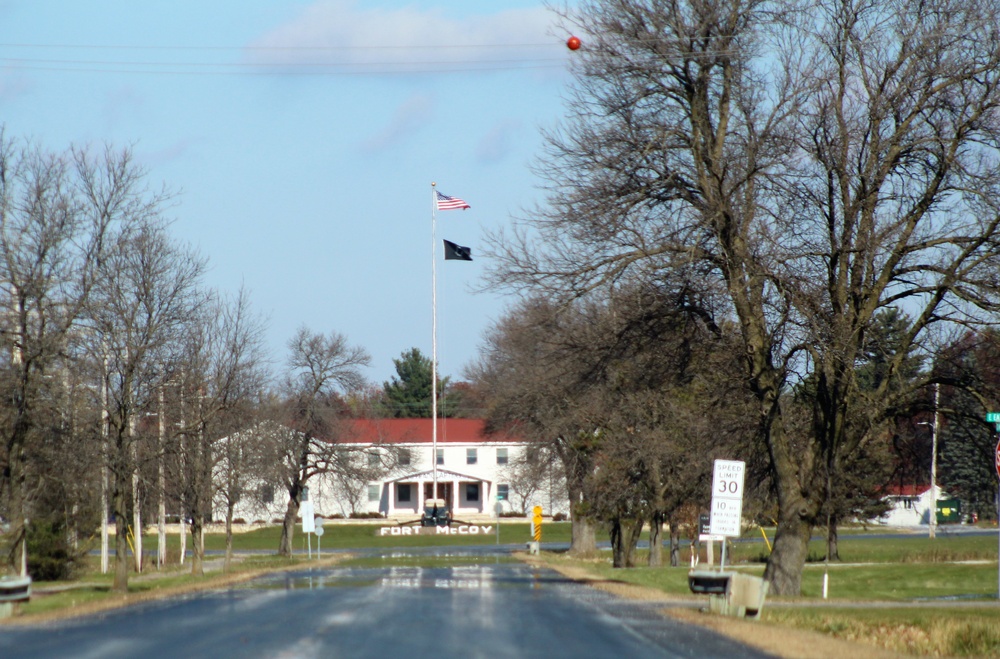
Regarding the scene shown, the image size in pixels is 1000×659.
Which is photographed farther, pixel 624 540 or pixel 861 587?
pixel 624 540

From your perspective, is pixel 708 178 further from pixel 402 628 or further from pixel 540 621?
pixel 402 628

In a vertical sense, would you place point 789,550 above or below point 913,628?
above

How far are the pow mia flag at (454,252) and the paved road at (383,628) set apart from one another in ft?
115

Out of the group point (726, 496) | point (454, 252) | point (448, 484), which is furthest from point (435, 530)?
point (726, 496)

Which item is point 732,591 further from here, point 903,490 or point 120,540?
point 903,490

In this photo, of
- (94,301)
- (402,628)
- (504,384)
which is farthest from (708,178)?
(504,384)

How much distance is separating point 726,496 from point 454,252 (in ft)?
136

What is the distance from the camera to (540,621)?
18.1m

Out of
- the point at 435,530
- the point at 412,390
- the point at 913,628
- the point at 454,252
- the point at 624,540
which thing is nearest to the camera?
the point at 913,628

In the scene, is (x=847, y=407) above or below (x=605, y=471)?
above

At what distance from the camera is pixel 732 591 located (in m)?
19.1

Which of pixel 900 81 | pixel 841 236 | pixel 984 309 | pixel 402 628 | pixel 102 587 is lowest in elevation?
pixel 102 587

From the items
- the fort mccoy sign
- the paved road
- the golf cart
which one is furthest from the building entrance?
the paved road

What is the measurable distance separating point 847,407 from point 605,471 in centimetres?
1669
